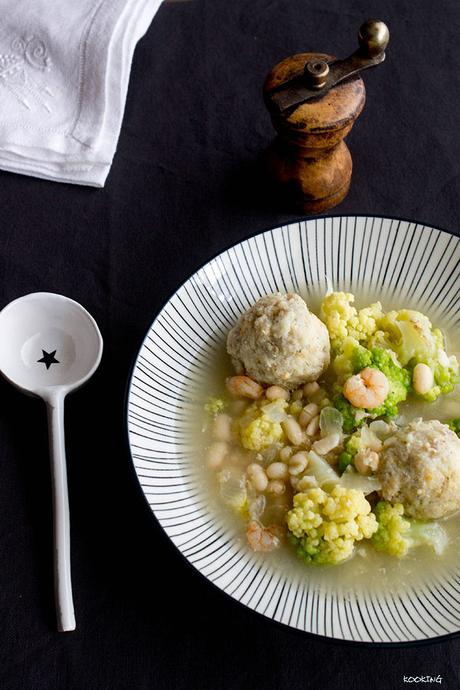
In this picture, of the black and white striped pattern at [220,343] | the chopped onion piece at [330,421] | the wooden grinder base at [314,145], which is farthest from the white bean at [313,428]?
the wooden grinder base at [314,145]

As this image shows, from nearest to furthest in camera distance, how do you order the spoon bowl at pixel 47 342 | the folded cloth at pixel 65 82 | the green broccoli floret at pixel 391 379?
the green broccoli floret at pixel 391 379
the spoon bowl at pixel 47 342
the folded cloth at pixel 65 82

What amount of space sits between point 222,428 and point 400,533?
551 millimetres

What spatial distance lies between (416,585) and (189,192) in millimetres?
1506

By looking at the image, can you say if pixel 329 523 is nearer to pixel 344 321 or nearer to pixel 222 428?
pixel 222 428

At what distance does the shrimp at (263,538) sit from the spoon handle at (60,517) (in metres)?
0.50

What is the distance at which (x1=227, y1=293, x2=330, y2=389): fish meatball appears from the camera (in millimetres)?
1966

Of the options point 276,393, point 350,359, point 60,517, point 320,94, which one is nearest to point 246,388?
point 276,393

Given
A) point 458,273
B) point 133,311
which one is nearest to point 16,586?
point 133,311

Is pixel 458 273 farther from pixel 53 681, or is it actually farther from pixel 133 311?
pixel 53 681

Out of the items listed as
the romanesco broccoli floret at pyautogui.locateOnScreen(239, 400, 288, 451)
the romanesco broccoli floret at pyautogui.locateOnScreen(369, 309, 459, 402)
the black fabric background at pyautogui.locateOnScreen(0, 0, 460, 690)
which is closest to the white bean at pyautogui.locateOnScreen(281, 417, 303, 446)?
the romanesco broccoli floret at pyautogui.locateOnScreen(239, 400, 288, 451)

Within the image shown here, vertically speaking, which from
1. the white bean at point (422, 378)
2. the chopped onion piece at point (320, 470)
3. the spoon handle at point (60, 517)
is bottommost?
the spoon handle at point (60, 517)

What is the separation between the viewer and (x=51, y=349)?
7.51 ft

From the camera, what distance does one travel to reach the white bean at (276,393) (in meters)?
2.04

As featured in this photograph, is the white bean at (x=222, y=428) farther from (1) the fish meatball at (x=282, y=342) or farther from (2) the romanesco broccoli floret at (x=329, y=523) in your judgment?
(2) the romanesco broccoli floret at (x=329, y=523)
